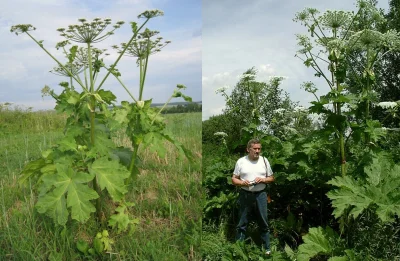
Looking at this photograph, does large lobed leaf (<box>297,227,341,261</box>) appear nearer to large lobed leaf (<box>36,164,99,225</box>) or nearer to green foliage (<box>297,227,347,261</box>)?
green foliage (<box>297,227,347,261</box>)

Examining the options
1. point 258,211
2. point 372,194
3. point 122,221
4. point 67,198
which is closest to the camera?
point 67,198

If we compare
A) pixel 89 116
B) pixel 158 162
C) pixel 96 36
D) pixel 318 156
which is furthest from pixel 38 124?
pixel 318 156

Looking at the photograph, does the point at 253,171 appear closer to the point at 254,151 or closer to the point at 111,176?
the point at 254,151

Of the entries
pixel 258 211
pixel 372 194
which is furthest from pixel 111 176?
pixel 258 211

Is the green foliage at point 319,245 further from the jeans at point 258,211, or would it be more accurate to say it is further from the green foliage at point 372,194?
the jeans at point 258,211

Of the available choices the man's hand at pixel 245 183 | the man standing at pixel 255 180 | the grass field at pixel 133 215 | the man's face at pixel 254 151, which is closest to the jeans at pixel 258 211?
the man standing at pixel 255 180

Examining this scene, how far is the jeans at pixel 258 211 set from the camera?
4.50 m

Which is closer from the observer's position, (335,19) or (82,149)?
(82,149)

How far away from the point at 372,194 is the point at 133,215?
1.82 metres

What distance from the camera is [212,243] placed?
459 cm

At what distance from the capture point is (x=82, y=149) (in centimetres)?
278

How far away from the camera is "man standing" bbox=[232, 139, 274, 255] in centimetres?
447

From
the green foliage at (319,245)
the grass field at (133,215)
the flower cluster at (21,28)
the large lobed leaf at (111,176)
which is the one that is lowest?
the green foliage at (319,245)

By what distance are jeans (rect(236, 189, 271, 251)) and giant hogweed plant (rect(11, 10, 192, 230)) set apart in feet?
5.91
